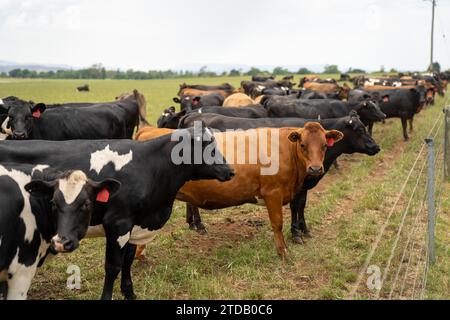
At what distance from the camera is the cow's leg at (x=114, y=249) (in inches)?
195

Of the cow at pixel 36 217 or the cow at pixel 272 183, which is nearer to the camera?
the cow at pixel 36 217

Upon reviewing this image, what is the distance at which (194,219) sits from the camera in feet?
25.5

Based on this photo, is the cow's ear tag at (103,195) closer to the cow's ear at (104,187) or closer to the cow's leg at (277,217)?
the cow's ear at (104,187)

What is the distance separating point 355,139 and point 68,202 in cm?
561

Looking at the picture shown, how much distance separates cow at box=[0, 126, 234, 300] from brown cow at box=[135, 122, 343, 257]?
2.59 ft

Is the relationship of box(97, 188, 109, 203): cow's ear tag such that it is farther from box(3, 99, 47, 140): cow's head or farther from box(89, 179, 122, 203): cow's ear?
box(3, 99, 47, 140): cow's head

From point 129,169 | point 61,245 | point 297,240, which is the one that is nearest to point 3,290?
point 61,245

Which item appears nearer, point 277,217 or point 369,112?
point 277,217

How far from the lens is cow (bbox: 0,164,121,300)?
4.06 m

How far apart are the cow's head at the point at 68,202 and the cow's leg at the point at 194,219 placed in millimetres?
3513

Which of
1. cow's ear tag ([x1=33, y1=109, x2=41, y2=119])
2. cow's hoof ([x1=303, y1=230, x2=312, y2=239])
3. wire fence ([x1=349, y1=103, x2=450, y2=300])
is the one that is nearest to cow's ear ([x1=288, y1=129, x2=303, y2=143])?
wire fence ([x1=349, y1=103, x2=450, y2=300])

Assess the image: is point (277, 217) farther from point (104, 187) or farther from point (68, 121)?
point (68, 121)

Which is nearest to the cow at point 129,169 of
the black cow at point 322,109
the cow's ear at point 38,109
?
the cow's ear at point 38,109
